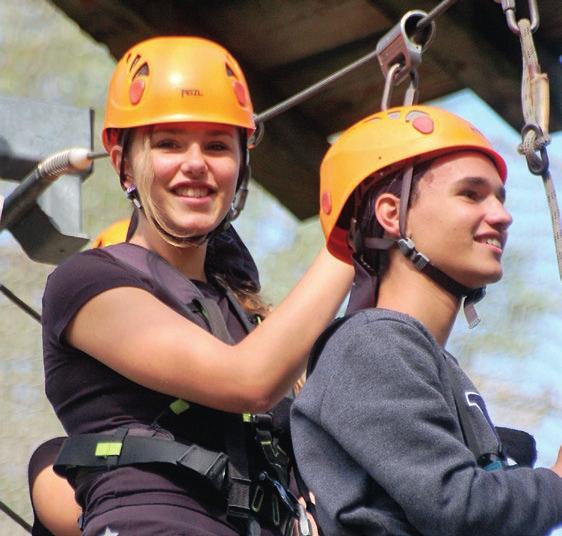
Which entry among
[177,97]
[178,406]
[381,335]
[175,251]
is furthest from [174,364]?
[177,97]

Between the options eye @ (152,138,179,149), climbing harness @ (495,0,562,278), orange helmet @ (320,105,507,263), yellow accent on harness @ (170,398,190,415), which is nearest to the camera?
climbing harness @ (495,0,562,278)

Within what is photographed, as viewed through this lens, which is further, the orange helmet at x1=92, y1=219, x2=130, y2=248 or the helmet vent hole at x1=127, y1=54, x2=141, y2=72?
the orange helmet at x1=92, y1=219, x2=130, y2=248

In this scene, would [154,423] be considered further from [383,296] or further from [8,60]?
[8,60]

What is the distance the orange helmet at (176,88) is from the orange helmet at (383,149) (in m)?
0.50

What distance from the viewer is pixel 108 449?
2895mm

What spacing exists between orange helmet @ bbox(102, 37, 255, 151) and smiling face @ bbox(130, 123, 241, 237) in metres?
0.04

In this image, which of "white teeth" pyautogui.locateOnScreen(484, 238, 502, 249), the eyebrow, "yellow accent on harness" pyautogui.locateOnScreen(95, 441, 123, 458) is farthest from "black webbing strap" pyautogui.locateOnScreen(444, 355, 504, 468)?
"yellow accent on harness" pyautogui.locateOnScreen(95, 441, 123, 458)

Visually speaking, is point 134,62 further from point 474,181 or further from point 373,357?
point 373,357

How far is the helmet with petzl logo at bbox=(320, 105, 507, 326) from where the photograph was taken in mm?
2762

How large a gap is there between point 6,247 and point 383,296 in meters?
5.49

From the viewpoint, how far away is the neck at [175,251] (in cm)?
321

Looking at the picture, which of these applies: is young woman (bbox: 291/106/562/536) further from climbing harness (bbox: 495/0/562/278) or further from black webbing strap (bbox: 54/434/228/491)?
black webbing strap (bbox: 54/434/228/491)

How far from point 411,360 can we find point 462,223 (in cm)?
29

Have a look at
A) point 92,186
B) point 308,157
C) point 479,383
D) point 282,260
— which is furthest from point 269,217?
point 308,157
